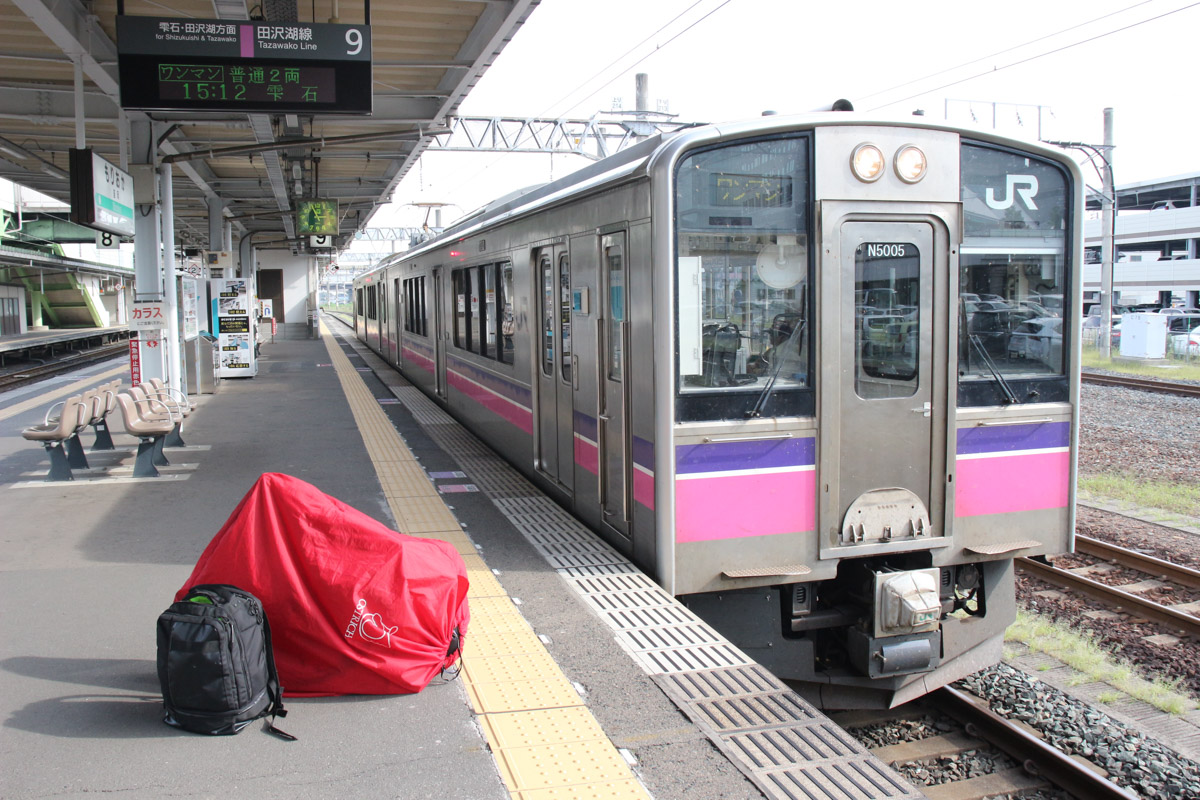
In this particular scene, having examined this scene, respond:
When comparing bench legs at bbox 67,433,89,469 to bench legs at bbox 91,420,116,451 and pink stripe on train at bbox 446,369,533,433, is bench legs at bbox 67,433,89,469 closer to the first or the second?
bench legs at bbox 91,420,116,451

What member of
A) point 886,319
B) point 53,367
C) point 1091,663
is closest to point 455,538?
point 886,319

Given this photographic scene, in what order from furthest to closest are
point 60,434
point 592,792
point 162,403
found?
point 162,403, point 60,434, point 592,792

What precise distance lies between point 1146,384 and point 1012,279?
1404 centimetres

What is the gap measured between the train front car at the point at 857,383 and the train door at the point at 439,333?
787 centimetres

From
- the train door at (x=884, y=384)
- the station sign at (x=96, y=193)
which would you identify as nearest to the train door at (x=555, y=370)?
the train door at (x=884, y=384)

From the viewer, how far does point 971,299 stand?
4.86 meters

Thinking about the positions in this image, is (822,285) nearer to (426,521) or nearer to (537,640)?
(537,640)

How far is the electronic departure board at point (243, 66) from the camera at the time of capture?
7.34 metres

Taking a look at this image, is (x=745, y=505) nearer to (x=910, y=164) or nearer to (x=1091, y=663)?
(x=910, y=164)

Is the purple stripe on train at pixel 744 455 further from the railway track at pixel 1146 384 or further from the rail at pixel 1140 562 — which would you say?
the railway track at pixel 1146 384

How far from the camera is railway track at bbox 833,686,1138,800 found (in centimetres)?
435

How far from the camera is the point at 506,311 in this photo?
820cm

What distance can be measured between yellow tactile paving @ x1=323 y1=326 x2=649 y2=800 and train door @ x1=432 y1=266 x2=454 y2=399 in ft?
22.9

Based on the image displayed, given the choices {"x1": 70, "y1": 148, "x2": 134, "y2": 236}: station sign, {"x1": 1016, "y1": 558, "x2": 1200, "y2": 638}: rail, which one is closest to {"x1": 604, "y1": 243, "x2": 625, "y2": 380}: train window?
{"x1": 1016, "y1": 558, "x2": 1200, "y2": 638}: rail
